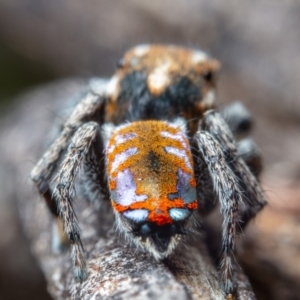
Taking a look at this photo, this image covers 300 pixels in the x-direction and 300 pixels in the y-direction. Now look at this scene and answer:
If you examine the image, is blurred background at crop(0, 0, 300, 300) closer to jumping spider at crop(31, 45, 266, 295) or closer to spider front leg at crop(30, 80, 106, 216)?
jumping spider at crop(31, 45, 266, 295)

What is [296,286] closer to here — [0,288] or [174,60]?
[174,60]

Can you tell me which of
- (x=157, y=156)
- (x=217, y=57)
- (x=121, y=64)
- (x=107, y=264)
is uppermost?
(x=217, y=57)

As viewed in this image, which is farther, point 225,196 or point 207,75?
point 207,75

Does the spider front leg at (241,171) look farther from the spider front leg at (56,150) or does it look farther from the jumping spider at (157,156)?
the spider front leg at (56,150)

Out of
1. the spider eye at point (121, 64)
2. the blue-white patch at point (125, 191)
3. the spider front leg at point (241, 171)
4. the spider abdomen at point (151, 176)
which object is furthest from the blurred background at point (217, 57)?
the blue-white patch at point (125, 191)

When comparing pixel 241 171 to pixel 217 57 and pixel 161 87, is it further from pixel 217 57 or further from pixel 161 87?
pixel 217 57

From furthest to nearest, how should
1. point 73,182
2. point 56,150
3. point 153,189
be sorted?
point 56,150 → point 73,182 → point 153,189

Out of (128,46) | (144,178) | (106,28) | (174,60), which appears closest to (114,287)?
(144,178)

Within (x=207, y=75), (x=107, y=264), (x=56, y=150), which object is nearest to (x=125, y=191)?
(x=107, y=264)
